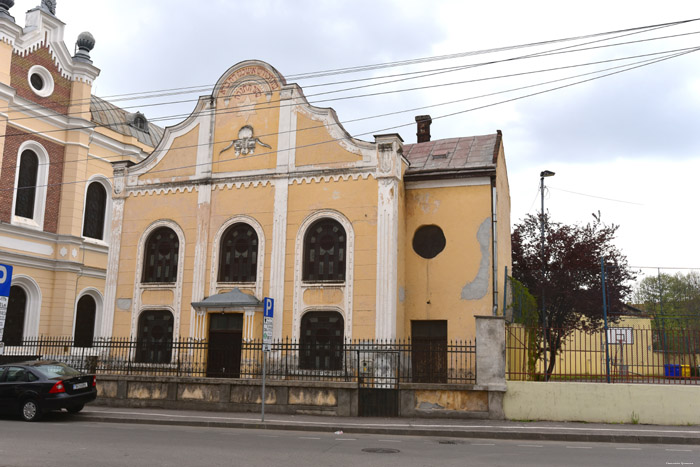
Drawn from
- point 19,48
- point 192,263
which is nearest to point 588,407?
point 192,263

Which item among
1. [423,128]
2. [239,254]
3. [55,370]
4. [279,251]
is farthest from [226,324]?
[423,128]

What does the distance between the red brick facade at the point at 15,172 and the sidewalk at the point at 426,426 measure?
14625 millimetres

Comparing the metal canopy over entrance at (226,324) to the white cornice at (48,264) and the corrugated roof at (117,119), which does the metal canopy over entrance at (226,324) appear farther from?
the corrugated roof at (117,119)

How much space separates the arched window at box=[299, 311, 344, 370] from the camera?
19359 mm

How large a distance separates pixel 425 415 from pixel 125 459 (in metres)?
8.49

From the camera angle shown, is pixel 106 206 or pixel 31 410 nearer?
pixel 31 410

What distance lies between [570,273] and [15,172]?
2498 centimetres

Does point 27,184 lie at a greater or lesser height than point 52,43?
lesser

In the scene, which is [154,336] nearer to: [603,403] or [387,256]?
[387,256]

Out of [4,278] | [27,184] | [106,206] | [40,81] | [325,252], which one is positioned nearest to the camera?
[4,278]

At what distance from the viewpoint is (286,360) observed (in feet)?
56.4

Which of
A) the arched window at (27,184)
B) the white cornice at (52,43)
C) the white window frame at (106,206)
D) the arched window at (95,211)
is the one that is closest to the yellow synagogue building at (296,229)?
the arched window at (27,184)

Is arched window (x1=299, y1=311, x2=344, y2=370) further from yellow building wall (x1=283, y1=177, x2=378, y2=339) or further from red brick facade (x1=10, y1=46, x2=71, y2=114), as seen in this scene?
red brick facade (x1=10, y1=46, x2=71, y2=114)

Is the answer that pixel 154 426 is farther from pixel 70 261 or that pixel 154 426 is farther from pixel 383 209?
pixel 70 261
